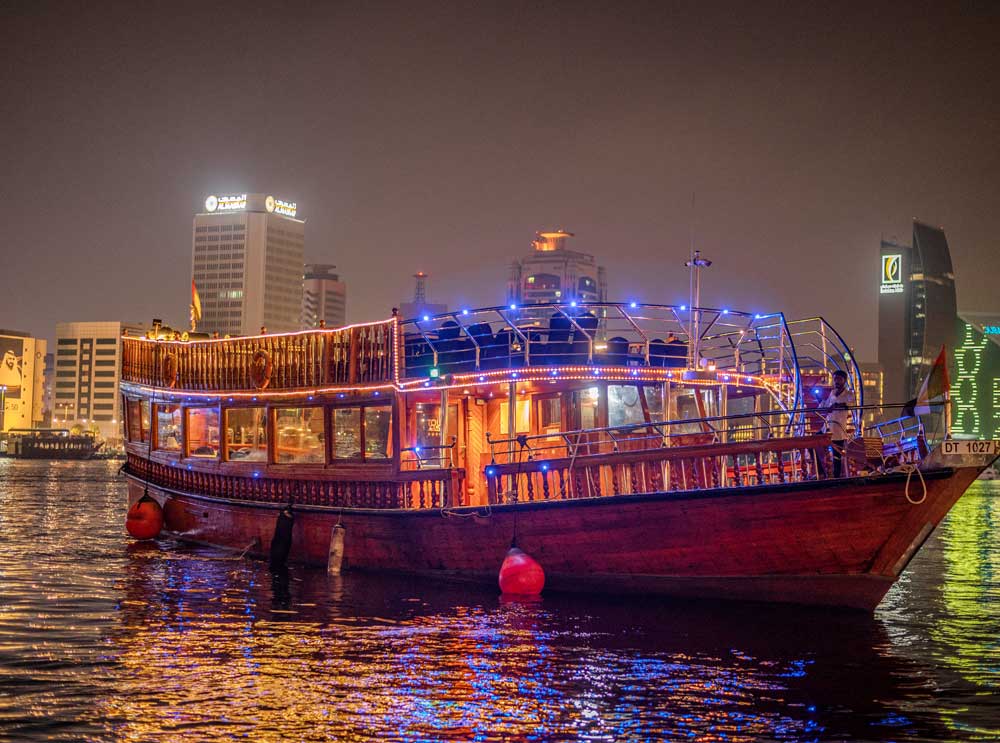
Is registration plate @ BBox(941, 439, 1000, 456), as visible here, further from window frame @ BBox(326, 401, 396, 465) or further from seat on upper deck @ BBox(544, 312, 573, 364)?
window frame @ BBox(326, 401, 396, 465)

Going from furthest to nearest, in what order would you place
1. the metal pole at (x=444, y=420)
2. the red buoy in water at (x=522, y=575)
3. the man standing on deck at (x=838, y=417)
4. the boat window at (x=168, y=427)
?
the boat window at (x=168, y=427), the metal pole at (x=444, y=420), the red buoy in water at (x=522, y=575), the man standing on deck at (x=838, y=417)

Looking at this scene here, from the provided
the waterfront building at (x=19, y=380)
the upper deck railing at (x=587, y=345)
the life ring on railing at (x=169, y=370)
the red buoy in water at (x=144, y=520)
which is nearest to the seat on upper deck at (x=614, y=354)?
the upper deck railing at (x=587, y=345)

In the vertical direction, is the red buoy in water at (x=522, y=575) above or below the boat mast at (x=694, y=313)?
below

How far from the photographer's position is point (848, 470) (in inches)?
531

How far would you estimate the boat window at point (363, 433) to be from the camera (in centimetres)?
1795

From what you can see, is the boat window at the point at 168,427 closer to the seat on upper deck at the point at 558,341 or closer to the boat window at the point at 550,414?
the boat window at the point at 550,414

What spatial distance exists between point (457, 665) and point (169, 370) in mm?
14050

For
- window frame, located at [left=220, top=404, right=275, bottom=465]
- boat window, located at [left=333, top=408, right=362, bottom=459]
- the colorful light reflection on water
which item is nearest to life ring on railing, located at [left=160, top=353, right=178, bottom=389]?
window frame, located at [left=220, top=404, right=275, bottom=465]

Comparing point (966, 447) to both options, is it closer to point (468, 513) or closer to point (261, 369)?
point (468, 513)

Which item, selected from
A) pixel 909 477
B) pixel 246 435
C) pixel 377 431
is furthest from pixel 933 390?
pixel 246 435

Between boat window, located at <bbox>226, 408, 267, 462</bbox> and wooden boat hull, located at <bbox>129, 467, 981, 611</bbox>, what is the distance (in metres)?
5.11

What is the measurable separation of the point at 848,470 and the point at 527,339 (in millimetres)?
5215

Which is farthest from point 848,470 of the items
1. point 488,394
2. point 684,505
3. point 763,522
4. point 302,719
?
point 302,719

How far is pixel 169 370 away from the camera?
2316 cm
